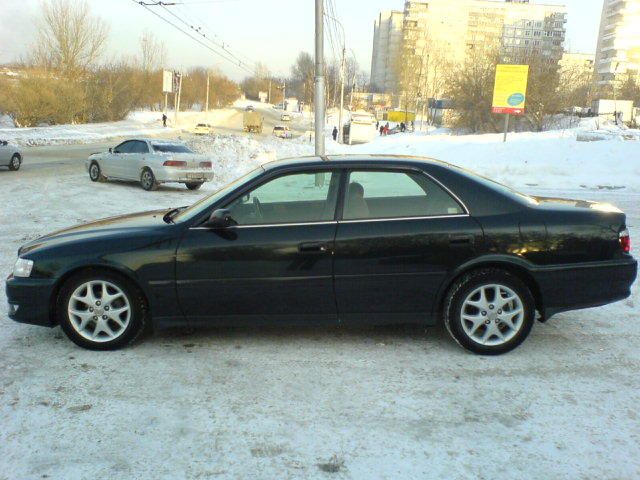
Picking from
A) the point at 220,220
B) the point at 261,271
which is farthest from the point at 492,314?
the point at 220,220

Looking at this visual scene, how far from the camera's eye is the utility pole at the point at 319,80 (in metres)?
15.0

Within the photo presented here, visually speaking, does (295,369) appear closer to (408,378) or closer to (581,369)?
(408,378)

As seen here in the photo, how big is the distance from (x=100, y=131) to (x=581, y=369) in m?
52.6

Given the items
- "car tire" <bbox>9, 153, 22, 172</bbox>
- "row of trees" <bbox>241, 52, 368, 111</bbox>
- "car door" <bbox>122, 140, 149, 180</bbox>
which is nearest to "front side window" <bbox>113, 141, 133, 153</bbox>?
"car door" <bbox>122, 140, 149, 180</bbox>

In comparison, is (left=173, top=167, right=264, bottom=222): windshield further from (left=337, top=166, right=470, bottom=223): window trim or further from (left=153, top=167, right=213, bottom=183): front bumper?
(left=153, top=167, right=213, bottom=183): front bumper

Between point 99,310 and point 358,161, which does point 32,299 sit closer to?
point 99,310

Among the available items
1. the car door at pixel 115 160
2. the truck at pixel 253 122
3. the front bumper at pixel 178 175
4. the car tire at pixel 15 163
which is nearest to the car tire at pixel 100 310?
the front bumper at pixel 178 175

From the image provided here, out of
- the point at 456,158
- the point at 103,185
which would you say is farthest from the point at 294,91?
the point at 103,185

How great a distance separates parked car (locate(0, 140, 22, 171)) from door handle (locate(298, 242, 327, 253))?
1845 centimetres

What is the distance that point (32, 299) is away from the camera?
14.0 ft

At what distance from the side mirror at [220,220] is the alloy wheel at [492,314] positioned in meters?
1.83

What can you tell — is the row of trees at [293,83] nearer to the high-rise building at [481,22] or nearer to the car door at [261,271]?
the high-rise building at [481,22]

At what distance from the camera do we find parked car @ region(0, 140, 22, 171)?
19.1 m

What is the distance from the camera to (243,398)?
3.57 m
